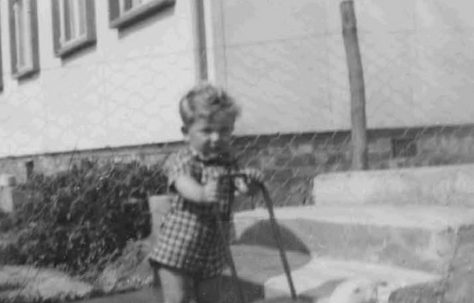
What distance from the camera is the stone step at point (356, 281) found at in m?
2.99

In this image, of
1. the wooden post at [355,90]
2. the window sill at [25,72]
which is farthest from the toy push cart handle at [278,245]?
the window sill at [25,72]

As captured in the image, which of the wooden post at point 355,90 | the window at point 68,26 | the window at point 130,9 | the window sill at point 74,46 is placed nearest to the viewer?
the wooden post at point 355,90

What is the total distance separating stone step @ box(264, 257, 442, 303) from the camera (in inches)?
118

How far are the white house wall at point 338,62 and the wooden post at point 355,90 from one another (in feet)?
2.78

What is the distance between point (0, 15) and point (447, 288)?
11.2m

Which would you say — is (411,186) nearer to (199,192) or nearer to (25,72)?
(199,192)

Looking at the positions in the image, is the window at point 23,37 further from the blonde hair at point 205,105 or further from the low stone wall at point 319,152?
the blonde hair at point 205,105

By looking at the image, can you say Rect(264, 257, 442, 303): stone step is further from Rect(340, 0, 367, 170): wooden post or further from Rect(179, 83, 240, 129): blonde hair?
Rect(340, 0, 367, 170): wooden post

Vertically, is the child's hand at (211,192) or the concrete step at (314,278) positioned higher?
the child's hand at (211,192)

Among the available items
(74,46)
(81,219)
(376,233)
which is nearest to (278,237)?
(376,233)

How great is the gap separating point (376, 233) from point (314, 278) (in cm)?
39

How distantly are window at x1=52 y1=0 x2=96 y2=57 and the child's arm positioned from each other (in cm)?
560

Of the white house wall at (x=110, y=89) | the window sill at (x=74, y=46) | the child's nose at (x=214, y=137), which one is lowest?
the child's nose at (x=214, y=137)

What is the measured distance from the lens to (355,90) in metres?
4.91
